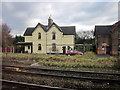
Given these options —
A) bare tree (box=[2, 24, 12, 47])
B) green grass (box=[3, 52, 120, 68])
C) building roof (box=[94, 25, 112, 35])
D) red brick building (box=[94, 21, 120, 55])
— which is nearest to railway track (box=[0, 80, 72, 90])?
bare tree (box=[2, 24, 12, 47])

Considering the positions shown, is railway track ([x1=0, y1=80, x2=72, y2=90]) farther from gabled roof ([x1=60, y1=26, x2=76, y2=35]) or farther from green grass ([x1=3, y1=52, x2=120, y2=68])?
gabled roof ([x1=60, y1=26, x2=76, y2=35])

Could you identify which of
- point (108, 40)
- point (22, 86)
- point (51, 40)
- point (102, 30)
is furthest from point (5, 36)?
point (108, 40)

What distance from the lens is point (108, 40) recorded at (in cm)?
2900

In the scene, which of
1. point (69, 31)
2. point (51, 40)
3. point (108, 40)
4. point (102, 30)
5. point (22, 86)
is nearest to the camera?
point (22, 86)

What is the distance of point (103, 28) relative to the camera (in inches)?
1247

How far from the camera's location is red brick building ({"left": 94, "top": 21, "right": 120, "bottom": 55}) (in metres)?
27.1

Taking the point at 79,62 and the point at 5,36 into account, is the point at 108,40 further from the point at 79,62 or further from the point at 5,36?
the point at 5,36

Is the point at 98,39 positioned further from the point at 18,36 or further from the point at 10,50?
the point at 18,36

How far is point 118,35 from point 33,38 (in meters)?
23.2

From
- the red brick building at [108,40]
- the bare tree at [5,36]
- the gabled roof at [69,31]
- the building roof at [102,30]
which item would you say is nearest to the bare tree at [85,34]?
the building roof at [102,30]

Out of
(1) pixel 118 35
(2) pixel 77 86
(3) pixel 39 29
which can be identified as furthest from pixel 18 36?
(2) pixel 77 86

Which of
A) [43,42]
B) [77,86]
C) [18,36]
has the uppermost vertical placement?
[18,36]

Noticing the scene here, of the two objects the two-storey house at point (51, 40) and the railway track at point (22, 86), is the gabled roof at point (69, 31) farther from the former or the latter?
the railway track at point (22, 86)

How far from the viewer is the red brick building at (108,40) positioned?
27086 mm
